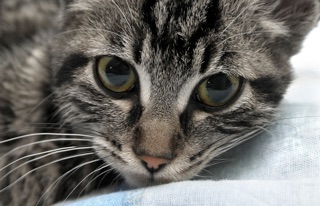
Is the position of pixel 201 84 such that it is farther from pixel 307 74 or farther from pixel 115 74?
pixel 307 74

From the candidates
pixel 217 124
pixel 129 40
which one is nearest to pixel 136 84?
pixel 129 40

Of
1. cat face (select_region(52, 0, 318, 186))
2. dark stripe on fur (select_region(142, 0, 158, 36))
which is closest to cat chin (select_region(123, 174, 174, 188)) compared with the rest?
cat face (select_region(52, 0, 318, 186))

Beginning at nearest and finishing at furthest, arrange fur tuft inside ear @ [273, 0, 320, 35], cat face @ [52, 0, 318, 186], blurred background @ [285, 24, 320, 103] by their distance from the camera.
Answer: cat face @ [52, 0, 318, 186] < fur tuft inside ear @ [273, 0, 320, 35] < blurred background @ [285, 24, 320, 103]

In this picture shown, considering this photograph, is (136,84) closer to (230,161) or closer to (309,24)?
(230,161)

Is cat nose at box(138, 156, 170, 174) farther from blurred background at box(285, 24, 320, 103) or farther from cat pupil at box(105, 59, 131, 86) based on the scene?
blurred background at box(285, 24, 320, 103)

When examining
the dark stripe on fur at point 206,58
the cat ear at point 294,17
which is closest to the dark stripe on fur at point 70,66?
the dark stripe on fur at point 206,58

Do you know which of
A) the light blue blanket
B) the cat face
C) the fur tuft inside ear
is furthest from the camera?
the fur tuft inside ear

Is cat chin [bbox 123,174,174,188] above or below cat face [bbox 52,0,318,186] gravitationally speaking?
below

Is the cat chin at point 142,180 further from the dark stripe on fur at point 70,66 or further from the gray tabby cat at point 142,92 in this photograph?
the dark stripe on fur at point 70,66
